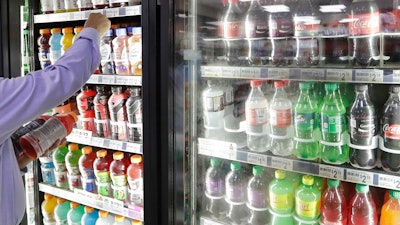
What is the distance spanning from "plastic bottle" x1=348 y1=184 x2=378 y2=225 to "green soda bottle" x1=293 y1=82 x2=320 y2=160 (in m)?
0.23

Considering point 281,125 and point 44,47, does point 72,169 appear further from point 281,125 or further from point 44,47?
point 281,125

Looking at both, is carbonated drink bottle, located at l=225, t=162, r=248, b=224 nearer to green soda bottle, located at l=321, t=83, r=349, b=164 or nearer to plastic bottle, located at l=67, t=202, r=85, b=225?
green soda bottle, located at l=321, t=83, r=349, b=164

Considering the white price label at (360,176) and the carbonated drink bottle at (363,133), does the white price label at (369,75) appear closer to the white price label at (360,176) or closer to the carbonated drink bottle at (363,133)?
the carbonated drink bottle at (363,133)

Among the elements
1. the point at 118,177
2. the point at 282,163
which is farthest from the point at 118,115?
the point at 282,163

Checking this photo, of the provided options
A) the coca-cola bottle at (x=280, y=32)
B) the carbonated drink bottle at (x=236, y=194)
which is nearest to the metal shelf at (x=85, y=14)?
the coca-cola bottle at (x=280, y=32)

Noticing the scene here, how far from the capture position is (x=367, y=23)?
4.72ft

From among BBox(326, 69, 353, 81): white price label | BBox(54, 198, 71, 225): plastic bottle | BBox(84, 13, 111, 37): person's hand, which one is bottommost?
BBox(54, 198, 71, 225): plastic bottle

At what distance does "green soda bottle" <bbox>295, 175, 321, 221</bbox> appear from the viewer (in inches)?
61.8

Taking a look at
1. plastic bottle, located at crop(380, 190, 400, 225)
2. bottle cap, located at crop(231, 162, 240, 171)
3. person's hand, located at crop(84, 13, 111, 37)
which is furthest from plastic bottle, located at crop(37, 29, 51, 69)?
plastic bottle, located at crop(380, 190, 400, 225)

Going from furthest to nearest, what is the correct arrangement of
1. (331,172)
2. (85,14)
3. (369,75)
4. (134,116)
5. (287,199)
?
(134,116) < (85,14) < (287,199) < (331,172) < (369,75)

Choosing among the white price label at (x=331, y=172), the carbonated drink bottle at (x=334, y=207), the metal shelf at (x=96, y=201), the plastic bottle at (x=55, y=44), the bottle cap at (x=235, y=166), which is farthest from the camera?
the plastic bottle at (x=55, y=44)

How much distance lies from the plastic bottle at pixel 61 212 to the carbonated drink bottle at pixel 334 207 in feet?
5.03

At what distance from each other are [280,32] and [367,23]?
14.2 inches

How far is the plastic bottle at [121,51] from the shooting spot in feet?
6.63
